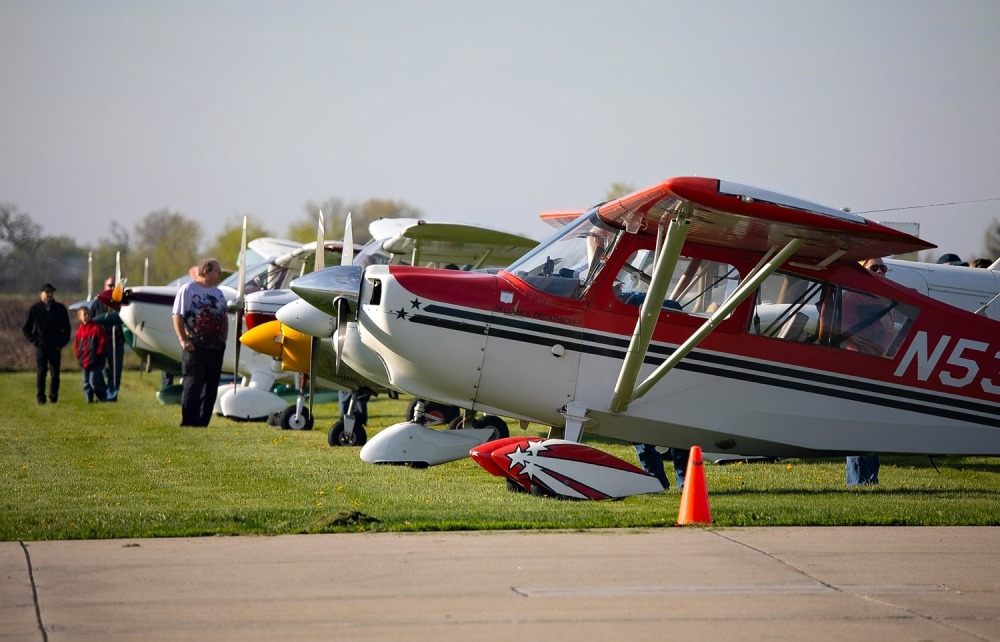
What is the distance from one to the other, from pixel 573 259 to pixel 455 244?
18.8ft

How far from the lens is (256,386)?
1906 centimetres

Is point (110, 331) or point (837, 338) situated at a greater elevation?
point (837, 338)

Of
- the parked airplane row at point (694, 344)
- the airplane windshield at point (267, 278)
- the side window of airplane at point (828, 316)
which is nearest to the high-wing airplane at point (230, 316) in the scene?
the airplane windshield at point (267, 278)

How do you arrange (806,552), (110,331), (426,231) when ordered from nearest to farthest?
(806,552) → (426,231) → (110,331)

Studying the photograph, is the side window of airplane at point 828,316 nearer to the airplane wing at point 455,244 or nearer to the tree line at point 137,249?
the airplane wing at point 455,244

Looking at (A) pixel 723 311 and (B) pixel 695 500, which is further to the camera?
(A) pixel 723 311

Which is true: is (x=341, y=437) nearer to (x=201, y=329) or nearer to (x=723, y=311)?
(x=201, y=329)

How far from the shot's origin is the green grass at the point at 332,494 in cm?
814

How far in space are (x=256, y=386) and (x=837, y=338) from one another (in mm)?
11133

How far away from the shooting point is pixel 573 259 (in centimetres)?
1029

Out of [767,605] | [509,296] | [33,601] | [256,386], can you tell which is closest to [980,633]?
[767,605]

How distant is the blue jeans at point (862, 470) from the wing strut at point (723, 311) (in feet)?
7.91

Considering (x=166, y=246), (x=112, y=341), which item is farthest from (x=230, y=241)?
(x=112, y=341)

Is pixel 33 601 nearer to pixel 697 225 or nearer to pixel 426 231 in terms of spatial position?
pixel 697 225
